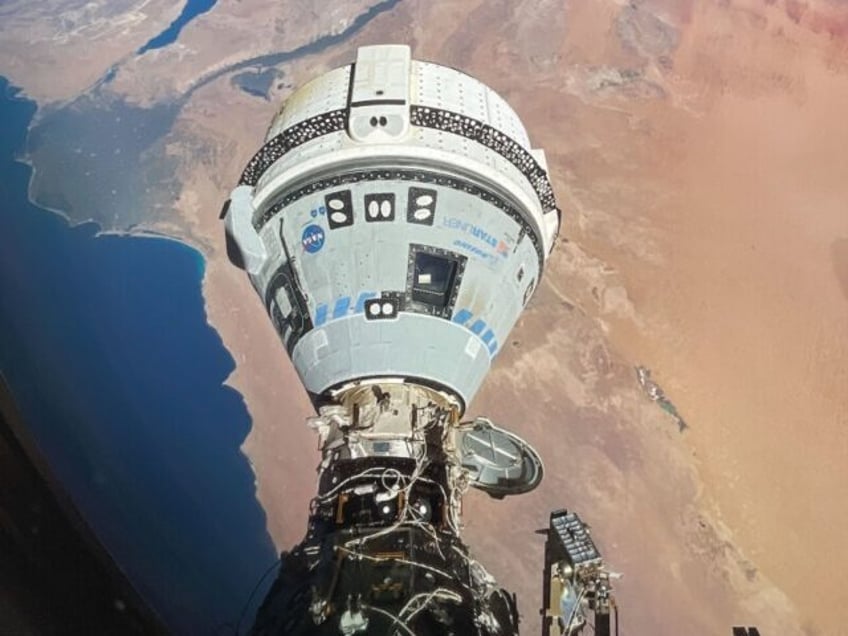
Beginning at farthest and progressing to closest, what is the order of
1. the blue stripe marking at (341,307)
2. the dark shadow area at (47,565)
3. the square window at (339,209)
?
the dark shadow area at (47,565) < the square window at (339,209) < the blue stripe marking at (341,307)

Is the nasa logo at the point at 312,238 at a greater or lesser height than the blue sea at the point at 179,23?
lesser

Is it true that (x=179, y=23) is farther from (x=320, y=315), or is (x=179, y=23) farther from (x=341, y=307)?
(x=341, y=307)

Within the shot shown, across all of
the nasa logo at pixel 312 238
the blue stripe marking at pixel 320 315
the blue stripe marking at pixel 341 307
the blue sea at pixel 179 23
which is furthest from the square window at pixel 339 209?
the blue sea at pixel 179 23

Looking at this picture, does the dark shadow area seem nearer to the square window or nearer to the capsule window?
the square window

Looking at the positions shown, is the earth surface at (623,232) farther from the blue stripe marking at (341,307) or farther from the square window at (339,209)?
the square window at (339,209)

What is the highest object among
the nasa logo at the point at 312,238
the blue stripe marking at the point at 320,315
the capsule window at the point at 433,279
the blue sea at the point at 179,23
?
the blue sea at the point at 179,23

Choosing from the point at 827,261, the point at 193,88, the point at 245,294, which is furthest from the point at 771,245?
the point at 193,88
